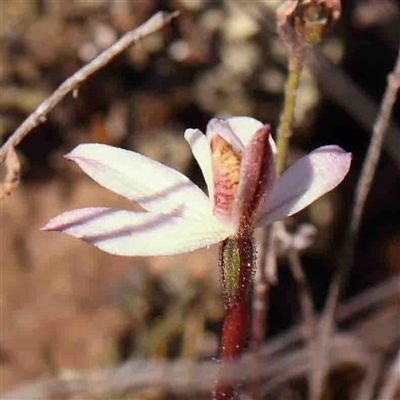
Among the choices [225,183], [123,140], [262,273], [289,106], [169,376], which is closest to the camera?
[225,183]

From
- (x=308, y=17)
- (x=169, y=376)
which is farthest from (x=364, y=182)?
(x=169, y=376)

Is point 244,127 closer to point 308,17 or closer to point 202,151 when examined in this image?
point 202,151

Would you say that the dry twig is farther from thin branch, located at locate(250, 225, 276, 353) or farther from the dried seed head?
thin branch, located at locate(250, 225, 276, 353)

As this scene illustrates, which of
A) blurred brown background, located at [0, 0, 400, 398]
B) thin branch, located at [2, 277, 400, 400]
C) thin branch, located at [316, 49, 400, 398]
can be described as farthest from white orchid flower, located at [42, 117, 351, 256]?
blurred brown background, located at [0, 0, 400, 398]

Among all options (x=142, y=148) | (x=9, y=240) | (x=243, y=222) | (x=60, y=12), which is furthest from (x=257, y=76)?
(x=243, y=222)

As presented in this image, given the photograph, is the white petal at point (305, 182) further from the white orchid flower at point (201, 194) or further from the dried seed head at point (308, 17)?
the dried seed head at point (308, 17)

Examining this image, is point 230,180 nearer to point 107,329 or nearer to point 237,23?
point 107,329
